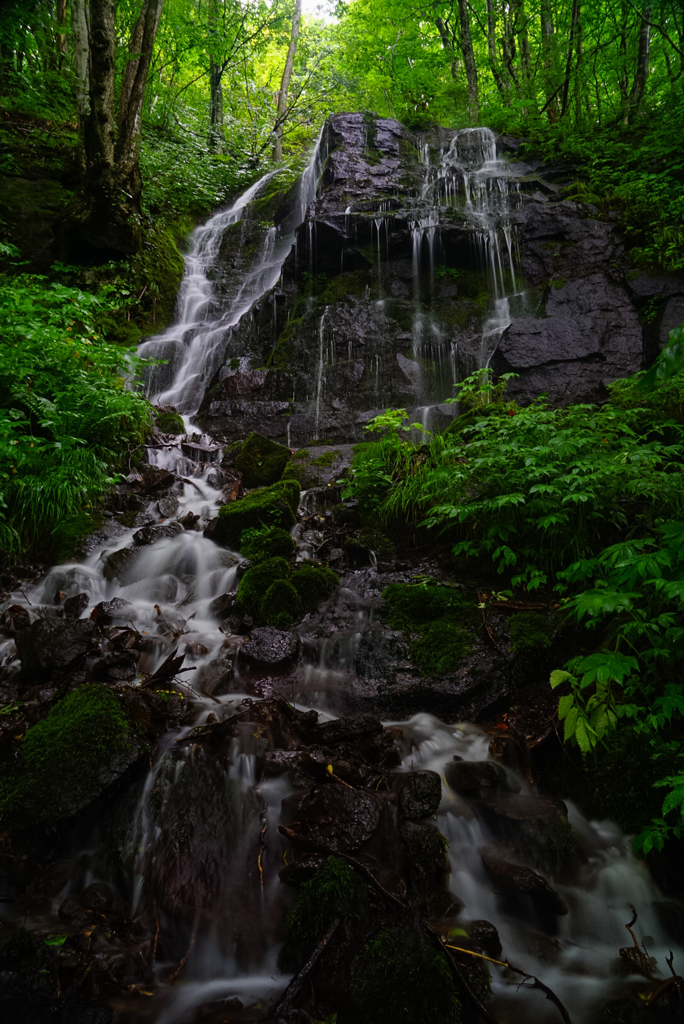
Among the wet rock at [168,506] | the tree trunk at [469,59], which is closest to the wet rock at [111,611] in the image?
the wet rock at [168,506]

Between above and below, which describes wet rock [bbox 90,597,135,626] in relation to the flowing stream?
above

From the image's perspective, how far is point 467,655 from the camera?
3.87 metres

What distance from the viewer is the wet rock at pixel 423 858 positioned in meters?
2.55

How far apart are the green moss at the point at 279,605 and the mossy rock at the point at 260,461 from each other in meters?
2.90

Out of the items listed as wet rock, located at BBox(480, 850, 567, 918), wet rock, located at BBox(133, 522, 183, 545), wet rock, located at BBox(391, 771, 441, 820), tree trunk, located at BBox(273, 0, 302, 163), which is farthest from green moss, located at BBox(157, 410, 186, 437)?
tree trunk, located at BBox(273, 0, 302, 163)

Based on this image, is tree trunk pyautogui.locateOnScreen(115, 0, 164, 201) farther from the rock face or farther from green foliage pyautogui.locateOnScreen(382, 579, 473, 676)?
green foliage pyautogui.locateOnScreen(382, 579, 473, 676)

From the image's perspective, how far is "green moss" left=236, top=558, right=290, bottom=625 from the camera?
466 cm

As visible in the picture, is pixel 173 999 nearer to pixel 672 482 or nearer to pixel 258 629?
pixel 258 629

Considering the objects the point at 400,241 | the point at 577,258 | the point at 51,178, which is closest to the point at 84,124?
the point at 51,178

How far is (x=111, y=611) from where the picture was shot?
452cm

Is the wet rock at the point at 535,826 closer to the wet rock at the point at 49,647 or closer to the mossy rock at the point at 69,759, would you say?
the mossy rock at the point at 69,759

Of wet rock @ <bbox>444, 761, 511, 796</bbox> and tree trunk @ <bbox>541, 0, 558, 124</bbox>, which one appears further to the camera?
tree trunk @ <bbox>541, 0, 558, 124</bbox>

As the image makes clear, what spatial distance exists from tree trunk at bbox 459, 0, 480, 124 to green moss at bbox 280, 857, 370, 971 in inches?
701

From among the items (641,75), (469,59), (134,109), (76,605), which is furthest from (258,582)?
(469,59)
